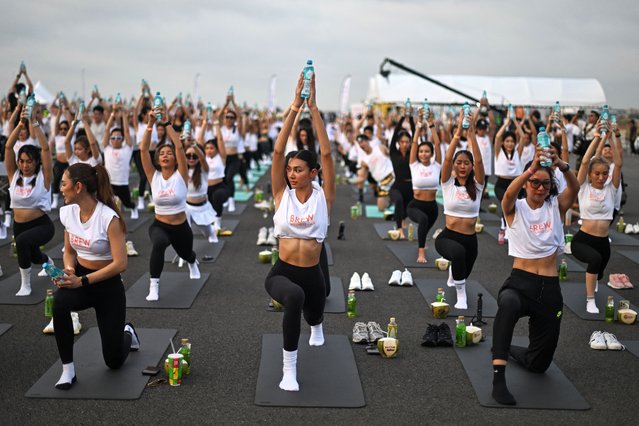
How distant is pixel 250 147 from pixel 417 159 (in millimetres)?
8774

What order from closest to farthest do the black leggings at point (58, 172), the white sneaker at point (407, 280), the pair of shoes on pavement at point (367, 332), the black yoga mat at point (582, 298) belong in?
the pair of shoes on pavement at point (367, 332) < the black yoga mat at point (582, 298) < the white sneaker at point (407, 280) < the black leggings at point (58, 172)

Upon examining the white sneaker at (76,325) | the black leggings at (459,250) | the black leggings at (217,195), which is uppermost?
the black leggings at (459,250)

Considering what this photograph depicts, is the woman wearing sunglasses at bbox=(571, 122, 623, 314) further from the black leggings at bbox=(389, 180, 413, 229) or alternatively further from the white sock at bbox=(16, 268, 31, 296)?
the white sock at bbox=(16, 268, 31, 296)

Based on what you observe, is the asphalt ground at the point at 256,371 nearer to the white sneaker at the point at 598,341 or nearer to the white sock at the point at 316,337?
the white sneaker at the point at 598,341

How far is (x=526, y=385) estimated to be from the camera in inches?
180

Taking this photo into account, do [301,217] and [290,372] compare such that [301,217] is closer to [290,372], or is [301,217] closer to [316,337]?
[290,372]

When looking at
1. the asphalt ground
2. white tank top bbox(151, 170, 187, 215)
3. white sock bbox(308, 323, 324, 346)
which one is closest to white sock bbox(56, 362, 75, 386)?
the asphalt ground

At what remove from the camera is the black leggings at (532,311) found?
172 inches

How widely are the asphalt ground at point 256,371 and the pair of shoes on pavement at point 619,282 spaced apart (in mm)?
108

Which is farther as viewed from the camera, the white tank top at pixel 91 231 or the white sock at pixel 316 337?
the white sock at pixel 316 337

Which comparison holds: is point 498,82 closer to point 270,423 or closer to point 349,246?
point 349,246

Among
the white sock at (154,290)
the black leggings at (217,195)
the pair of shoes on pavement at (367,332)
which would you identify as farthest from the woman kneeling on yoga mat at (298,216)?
the black leggings at (217,195)

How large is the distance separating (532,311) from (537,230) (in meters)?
0.57

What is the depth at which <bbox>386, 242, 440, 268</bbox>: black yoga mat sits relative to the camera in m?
8.28
